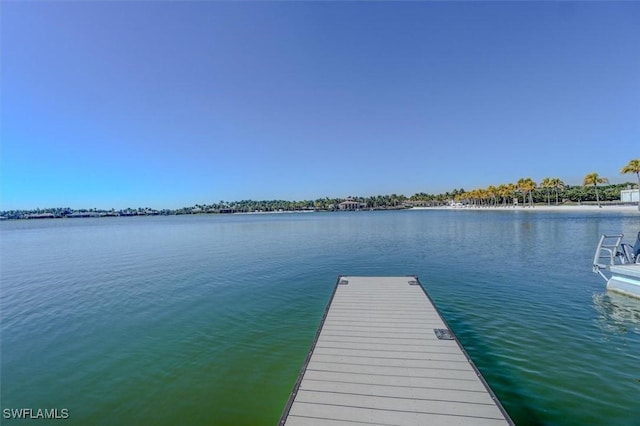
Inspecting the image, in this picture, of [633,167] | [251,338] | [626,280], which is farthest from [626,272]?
[633,167]

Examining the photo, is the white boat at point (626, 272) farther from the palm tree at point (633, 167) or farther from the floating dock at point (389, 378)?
the palm tree at point (633, 167)

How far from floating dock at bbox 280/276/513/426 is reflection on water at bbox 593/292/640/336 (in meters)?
5.20

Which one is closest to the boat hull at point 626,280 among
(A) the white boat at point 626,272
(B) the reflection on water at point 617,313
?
(A) the white boat at point 626,272

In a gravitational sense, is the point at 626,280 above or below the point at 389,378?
below

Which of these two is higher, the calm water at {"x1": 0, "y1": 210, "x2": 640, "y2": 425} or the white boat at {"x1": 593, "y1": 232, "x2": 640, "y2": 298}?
the white boat at {"x1": 593, "y1": 232, "x2": 640, "y2": 298}

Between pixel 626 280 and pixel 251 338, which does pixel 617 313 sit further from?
pixel 251 338

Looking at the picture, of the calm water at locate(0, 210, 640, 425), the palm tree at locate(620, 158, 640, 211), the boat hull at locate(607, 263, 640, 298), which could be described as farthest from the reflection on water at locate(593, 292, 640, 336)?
the palm tree at locate(620, 158, 640, 211)

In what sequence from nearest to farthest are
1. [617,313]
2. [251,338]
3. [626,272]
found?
[251,338], [617,313], [626,272]

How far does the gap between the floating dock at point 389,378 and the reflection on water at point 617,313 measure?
5204 mm

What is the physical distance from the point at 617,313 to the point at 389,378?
914 centimetres

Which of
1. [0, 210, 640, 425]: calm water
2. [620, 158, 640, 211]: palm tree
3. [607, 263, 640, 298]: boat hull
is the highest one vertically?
[620, 158, 640, 211]: palm tree

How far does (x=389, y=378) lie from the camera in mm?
4617

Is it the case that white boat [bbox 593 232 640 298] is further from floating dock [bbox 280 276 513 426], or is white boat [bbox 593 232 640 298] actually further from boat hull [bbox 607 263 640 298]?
floating dock [bbox 280 276 513 426]

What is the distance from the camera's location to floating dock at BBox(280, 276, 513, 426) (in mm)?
3768
